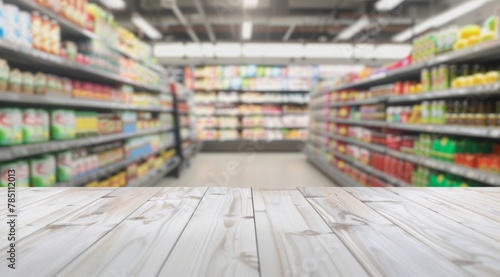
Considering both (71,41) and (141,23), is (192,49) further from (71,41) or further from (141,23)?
(71,41)

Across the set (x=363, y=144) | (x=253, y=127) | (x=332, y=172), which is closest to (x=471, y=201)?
(x=363, y=144)

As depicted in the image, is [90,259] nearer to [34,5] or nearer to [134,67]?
[34,5]

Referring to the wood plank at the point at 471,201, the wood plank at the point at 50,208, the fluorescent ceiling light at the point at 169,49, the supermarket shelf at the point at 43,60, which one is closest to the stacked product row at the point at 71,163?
the supermarket shelf at the point at 43,60

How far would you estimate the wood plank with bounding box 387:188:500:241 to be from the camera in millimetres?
947

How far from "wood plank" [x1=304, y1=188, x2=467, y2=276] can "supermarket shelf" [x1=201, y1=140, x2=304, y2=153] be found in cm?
997

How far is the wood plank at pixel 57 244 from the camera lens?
70 centimetres

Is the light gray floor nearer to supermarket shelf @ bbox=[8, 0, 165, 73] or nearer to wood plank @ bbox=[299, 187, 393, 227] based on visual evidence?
supermarket shelf @ bbox=[8, 0, 165, 73]

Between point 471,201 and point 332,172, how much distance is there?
5.16 meters

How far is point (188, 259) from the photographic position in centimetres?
74

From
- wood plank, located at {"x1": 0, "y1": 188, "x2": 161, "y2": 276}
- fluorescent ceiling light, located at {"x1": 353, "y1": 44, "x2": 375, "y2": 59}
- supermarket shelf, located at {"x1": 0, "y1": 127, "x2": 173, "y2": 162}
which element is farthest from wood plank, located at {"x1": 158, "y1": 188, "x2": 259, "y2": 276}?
fluorescent ceiling light, located at {"x1": 353, "y1": 44, "x2": 375, "y2": 59}

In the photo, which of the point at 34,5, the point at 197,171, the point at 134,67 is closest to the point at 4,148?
the point at 34,5

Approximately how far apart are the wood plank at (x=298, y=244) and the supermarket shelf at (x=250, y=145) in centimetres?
990

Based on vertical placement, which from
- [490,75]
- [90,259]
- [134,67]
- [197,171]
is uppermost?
[134,67]

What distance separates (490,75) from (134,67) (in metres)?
4.33
